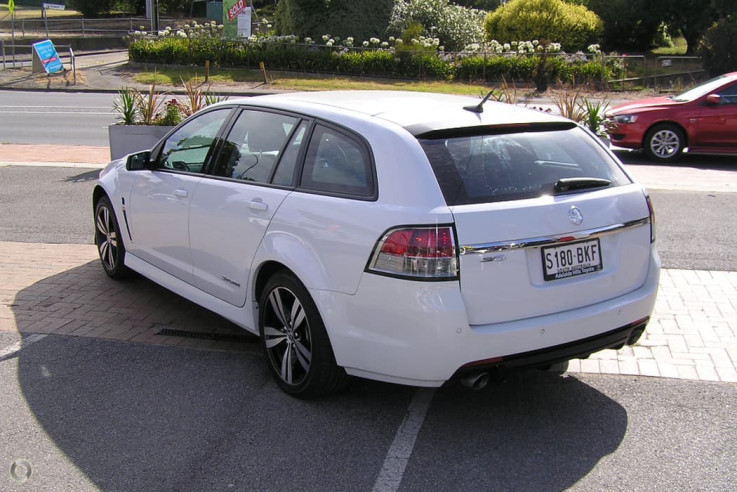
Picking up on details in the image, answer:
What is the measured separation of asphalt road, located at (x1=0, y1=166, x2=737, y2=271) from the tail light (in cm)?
407

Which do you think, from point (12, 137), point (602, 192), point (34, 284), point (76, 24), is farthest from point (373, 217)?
point (76, 24)

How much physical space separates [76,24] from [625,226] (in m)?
51.5

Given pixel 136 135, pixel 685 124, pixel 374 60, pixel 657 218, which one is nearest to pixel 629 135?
pixel 685 124

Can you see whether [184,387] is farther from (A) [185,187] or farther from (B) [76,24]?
(B) [76,24]

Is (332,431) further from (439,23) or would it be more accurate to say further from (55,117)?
(439,23)

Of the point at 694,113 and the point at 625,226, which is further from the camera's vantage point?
the point at 694,113

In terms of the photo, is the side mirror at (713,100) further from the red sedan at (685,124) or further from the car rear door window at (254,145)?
the car rear door window at (254,145)

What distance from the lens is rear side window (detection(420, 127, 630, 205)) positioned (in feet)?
13.1

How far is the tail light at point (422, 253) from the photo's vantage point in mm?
3748

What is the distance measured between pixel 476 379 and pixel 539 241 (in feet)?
2.43

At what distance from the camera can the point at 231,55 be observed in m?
32.0

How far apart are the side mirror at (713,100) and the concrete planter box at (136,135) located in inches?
335

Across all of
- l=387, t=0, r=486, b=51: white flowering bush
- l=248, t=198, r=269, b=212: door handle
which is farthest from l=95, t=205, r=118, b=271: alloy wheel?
l=387, t=0, r=486, b=51: white flowering bush

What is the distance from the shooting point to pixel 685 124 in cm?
1297
